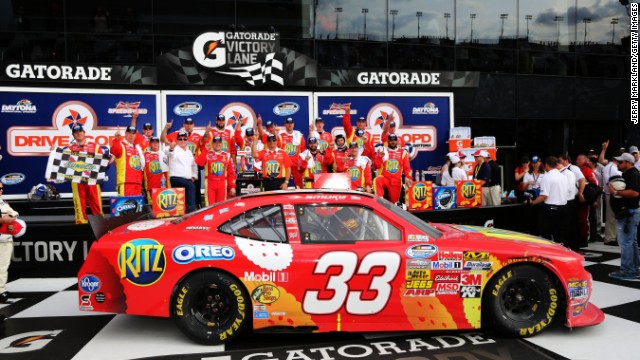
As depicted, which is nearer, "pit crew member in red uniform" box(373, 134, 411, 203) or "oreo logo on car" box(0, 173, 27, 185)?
"pit crew member in red uniform" box(373, 134, 411, 203)

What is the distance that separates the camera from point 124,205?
7746 mm

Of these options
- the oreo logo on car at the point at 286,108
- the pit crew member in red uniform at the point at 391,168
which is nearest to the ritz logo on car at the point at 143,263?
the pit crew member in red uniform at the point at 391,168

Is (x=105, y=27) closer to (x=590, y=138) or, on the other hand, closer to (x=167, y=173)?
(x=167, y=173)

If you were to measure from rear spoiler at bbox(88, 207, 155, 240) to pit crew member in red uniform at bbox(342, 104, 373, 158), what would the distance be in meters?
5.76

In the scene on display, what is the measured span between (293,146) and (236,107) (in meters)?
1.97

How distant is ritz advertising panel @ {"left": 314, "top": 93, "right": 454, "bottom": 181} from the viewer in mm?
12461

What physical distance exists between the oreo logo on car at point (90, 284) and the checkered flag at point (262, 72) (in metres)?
7.74

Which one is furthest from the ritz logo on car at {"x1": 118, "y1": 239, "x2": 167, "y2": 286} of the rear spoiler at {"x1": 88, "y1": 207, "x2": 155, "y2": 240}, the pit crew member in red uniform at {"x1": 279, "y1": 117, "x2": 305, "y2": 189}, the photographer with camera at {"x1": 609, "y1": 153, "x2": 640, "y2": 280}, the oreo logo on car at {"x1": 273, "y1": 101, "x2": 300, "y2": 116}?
the oreo logo on car at {"x1": 273, "y1": 101, "x2": 300, "y2": 116}

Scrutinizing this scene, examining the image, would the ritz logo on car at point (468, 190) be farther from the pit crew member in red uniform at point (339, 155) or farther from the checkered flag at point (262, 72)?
the checkered flag at point (262, 72)

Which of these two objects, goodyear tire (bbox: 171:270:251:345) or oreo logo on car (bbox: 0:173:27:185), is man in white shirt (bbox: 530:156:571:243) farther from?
oreo logo on car (bbox: 0:173:27:185)

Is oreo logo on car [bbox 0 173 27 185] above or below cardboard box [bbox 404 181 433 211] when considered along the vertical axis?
above

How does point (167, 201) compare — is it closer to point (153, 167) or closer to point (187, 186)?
point (187, 186)

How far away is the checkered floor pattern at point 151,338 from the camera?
4.24 meters

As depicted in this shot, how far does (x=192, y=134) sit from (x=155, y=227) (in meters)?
6.31
